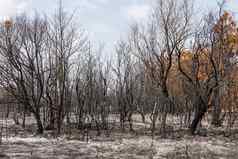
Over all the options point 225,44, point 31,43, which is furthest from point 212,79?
point 31,43

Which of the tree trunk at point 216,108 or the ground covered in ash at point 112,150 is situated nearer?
the ground covered in ash at point 112,150

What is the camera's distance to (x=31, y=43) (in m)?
16.6

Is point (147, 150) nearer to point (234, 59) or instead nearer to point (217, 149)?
point (217, 149)

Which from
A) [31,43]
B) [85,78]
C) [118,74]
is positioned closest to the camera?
[31,43]

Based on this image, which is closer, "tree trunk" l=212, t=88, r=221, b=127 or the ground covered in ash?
the ground covered in ash

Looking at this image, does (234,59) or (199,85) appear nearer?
(199,85)

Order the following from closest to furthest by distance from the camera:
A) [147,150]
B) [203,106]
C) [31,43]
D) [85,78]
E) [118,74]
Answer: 1. [147,150]
2. [203,106]
3. [31,43]
4. [85,78]
5. [118,74]

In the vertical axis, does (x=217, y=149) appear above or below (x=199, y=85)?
below

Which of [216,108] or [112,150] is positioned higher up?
[216,108]

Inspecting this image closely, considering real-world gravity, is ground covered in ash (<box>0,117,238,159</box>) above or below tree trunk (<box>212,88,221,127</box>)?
below

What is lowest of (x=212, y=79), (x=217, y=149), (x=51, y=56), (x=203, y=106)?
(x=217, y=149)

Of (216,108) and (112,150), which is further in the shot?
(216,108)

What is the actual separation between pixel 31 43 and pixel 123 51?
731 cm

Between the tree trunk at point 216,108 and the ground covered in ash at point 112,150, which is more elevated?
the tree trunk at point 216,108
